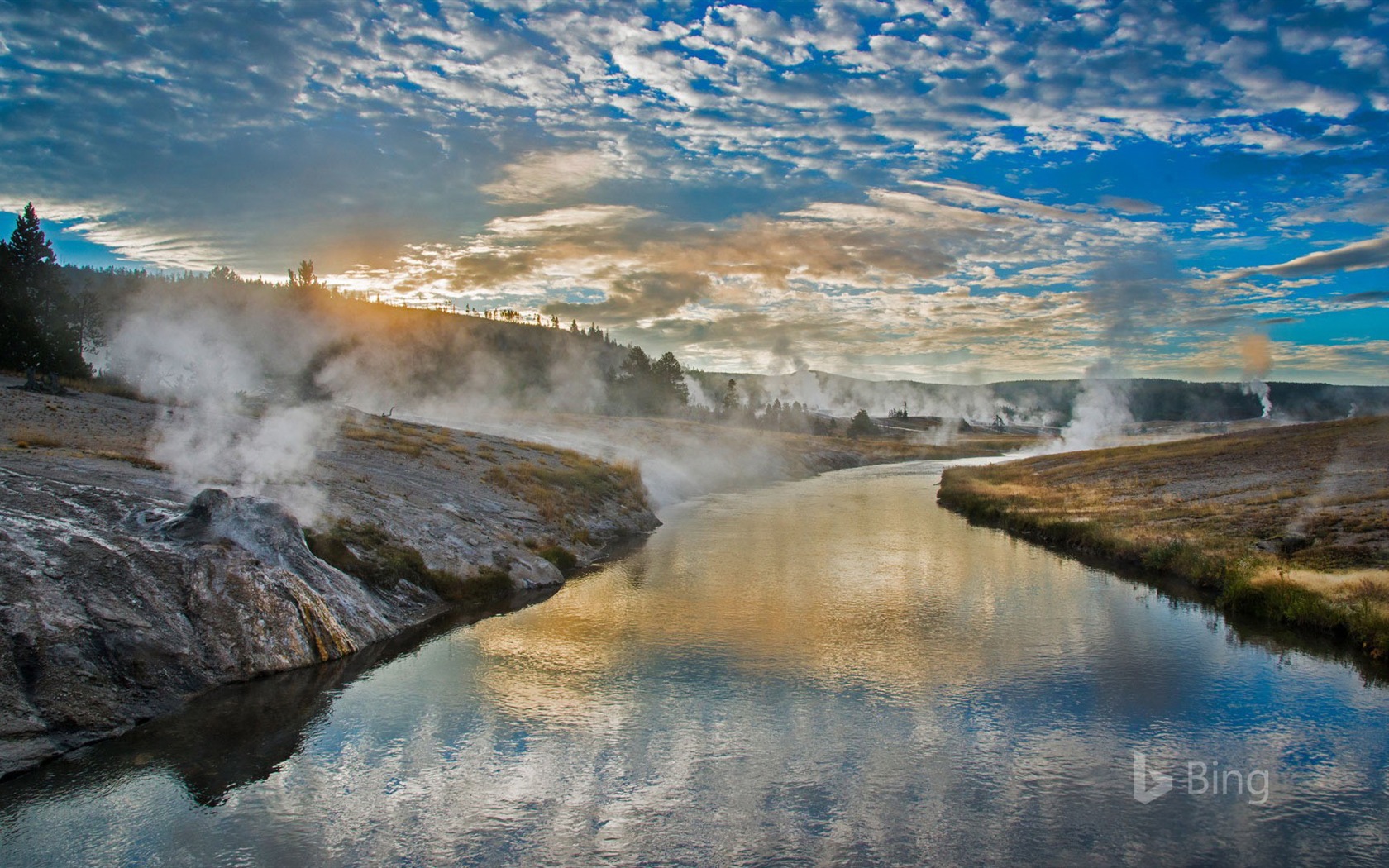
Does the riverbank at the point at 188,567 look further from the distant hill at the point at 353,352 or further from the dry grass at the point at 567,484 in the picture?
the distant hill at the point at 353,352

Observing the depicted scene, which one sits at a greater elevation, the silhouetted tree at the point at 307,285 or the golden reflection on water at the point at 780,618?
the silhouetted tree at the point at 307,285

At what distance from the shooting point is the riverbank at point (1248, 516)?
2150 cm

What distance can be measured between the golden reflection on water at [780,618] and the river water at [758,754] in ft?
0.46

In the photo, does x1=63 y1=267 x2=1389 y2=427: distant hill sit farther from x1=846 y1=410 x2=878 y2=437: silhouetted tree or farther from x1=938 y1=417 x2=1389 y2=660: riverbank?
x1=938 y1=417 x2=1389 y2=660: riverbank

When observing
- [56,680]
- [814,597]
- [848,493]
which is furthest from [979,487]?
[56,680]

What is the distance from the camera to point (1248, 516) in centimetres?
3234

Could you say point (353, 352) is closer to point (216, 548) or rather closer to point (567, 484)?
point (567, 484)

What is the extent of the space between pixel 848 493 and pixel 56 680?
180 ft

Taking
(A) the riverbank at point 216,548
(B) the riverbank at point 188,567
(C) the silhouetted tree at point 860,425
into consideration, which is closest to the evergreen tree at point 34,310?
(A) the riverbank at point 216,548

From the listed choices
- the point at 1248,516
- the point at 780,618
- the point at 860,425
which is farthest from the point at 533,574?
the point at 860,425

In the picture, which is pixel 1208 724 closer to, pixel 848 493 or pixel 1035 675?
pixel 1035 675

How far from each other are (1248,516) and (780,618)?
864 inches

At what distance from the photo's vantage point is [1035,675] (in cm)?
1781

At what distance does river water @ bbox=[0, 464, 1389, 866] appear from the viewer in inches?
423
